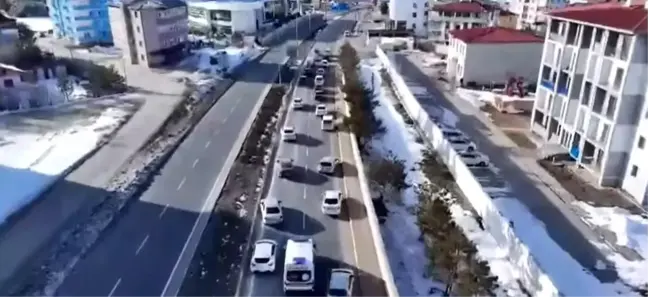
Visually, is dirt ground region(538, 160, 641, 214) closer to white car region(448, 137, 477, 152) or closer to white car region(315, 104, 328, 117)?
white car region(448, 137, 477, 152)

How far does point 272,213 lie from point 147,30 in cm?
2873

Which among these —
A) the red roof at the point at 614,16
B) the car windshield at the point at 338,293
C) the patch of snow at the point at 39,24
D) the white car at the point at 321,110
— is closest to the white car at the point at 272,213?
the car windshield at the point at 338,293

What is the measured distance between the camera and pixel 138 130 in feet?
81.5

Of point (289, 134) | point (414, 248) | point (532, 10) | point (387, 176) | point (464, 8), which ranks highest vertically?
point (464, 8)

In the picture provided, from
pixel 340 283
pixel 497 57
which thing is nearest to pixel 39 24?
pixel 497 57

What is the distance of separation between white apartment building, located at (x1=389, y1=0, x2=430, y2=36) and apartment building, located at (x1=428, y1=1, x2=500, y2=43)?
12.8ft

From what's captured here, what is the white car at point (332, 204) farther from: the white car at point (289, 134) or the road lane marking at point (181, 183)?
the white car at point (289, 134)

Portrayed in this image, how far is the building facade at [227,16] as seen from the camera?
5578 cm

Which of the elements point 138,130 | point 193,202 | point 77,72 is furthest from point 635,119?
point 77,72

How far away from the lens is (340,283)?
39.7 feet

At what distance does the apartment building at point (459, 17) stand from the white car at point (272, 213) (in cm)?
3605

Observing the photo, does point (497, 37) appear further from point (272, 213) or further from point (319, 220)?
point (272, 213)

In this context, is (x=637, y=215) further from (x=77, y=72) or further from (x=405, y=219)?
(x=77, y=72)

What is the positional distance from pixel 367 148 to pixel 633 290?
38.3 ft
